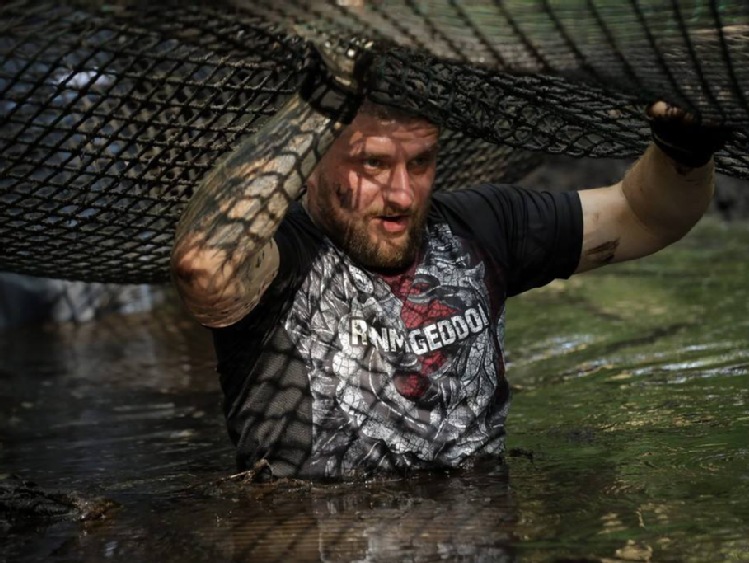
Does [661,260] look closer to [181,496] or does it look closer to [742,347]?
[742,347]

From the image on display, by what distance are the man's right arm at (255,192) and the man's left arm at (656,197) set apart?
0.93 meters

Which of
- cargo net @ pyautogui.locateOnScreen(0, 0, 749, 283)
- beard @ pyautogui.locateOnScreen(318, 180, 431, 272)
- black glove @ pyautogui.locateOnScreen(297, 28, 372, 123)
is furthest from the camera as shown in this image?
beard @ pyautogui.locateOnScreen(318, 180, 431, 272)

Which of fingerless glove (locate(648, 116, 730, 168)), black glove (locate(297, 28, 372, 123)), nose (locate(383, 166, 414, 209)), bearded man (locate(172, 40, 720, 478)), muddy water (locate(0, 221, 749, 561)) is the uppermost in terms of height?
black glove (locate(297, 28, 372, 123))

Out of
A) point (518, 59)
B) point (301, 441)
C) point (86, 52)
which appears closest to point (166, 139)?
point (86, 52)

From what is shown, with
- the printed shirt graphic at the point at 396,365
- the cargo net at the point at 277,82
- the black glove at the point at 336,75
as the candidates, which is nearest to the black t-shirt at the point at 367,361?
the printed shirt graphic at the point at 396,365

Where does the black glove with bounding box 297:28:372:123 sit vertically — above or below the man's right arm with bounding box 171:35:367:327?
above

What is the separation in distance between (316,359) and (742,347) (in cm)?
281

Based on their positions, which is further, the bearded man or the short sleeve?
the short sleeve

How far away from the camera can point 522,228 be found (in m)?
4.29

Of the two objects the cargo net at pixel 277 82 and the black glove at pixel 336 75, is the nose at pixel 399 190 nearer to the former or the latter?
the cargo net at pixel 277 82

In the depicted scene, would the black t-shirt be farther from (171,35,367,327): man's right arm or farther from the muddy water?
(171,35,367,327): man's right arm

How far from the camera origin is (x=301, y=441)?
3918mm

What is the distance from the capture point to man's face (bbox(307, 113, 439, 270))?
3867 millimetres

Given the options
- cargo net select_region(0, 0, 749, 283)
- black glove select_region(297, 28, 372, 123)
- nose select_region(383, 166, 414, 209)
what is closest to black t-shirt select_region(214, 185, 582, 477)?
nose select_region(383, 166, 414, 209)
